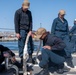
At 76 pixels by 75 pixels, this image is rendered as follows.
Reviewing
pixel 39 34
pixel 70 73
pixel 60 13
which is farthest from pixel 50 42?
pixel 60 13

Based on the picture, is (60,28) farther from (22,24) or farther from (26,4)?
(26,4)

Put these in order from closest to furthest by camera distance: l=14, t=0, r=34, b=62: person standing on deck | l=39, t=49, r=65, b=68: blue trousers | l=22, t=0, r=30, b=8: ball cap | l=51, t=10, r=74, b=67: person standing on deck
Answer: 1. l=39, t=49, r=65, b=68: blue trousers
2. l=22, t=0, r=30, b=8: ball cap
3. l=14, t=0, r=34, b=62: person standing on deck
4. l=51, t=10, r=74, b=67: person standing on deck

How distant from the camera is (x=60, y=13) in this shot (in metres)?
7.93

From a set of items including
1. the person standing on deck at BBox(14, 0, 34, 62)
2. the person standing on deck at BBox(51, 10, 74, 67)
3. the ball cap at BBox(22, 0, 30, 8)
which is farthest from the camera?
the person standing on deck at BBox(51, 10, 74, 67)

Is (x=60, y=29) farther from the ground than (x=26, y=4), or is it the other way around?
(x=26, y=4)

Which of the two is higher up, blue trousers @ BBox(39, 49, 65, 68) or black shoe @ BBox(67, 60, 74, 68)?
blue trousers @ BBox(39, 49, 65, 68)

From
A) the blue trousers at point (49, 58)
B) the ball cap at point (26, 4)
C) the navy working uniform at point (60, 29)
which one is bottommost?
the blue trousers at point (49, 58)

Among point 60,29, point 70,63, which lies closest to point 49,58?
point 70,63

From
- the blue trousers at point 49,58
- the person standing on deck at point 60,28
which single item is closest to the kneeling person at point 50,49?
the blue trousers at point 49,58

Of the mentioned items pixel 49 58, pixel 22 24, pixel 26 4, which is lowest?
pixel 49 58

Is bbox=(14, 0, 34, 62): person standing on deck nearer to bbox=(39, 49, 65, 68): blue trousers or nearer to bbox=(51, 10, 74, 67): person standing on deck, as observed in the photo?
bbox=(51, 10, 74, 67): person standing on deck

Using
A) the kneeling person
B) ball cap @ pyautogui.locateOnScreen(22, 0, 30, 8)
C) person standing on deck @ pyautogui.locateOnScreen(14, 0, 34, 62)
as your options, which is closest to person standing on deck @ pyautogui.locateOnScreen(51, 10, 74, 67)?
person standing on deck @ pyautogui.locateOnScreen(14, 0, 34, 62)

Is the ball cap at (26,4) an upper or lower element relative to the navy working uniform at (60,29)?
upper

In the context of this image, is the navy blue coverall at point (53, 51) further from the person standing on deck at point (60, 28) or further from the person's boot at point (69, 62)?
the person standing on deck at point (60, 28)
